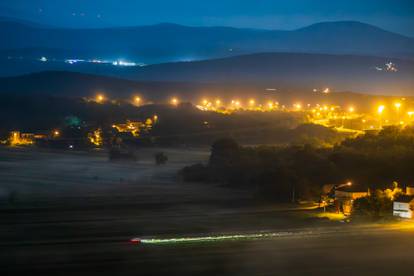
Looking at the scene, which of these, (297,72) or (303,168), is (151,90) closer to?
(297,72)

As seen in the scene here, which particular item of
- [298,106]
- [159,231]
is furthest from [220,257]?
[298,106]

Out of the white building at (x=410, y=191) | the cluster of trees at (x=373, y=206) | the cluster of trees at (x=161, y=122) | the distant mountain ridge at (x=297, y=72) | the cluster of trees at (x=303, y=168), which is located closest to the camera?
the cluster of trees at (x=373, y=206)

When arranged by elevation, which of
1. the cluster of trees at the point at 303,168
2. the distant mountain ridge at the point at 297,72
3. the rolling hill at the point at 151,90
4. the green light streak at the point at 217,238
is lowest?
the green light streak at the point at 217,238

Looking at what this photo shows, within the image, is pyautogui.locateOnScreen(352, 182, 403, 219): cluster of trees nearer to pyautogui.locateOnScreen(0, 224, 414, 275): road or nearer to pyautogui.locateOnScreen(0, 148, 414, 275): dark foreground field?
pyautogui.locateOnScreen(0, 148, 414, 275): dark foreground field

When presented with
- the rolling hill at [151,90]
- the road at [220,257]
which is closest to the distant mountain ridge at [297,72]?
the rolling hill at [151,90]

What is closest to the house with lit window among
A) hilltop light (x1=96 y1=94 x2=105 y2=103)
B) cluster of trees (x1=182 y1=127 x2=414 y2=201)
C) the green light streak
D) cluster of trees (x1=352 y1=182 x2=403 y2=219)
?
cluster of trees (x1=352 y1=182 x2=403 y2=219)

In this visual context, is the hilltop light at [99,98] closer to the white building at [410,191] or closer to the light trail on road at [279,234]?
the white building at [410,191]
